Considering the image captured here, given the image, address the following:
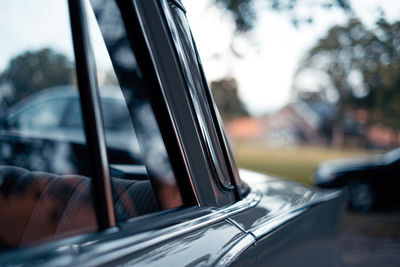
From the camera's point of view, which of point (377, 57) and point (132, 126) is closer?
point (132, 126)

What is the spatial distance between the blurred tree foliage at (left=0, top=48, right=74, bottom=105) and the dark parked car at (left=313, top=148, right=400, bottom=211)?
316 inches

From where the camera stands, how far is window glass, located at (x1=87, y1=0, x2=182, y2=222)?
117cm

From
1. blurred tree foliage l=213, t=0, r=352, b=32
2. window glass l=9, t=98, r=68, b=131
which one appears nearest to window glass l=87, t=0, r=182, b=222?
window glass l=9, t=98, r=68, b=131

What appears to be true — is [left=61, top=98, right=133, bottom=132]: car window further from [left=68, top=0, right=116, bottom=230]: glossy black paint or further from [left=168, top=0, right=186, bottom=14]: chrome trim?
[left=168, top=0, right=186, bottom=14]: chrome trim

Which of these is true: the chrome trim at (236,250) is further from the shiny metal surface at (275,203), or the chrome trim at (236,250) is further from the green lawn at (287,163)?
the green lawn at (287,163)

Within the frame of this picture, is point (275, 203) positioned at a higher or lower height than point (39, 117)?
lower

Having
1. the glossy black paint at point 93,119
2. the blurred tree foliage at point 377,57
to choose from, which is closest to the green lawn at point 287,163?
the blurred tree foliage at point 377,57

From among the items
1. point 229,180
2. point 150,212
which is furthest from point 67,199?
point 229,180

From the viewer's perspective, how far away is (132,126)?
4.26ft

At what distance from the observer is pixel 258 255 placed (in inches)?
51.6

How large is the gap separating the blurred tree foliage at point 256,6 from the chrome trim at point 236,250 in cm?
296

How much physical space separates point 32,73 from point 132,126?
1.52 meters

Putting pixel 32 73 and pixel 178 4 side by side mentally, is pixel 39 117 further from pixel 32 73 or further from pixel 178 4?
pixel 178 4

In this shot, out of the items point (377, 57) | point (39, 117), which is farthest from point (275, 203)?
point (377, 57)
